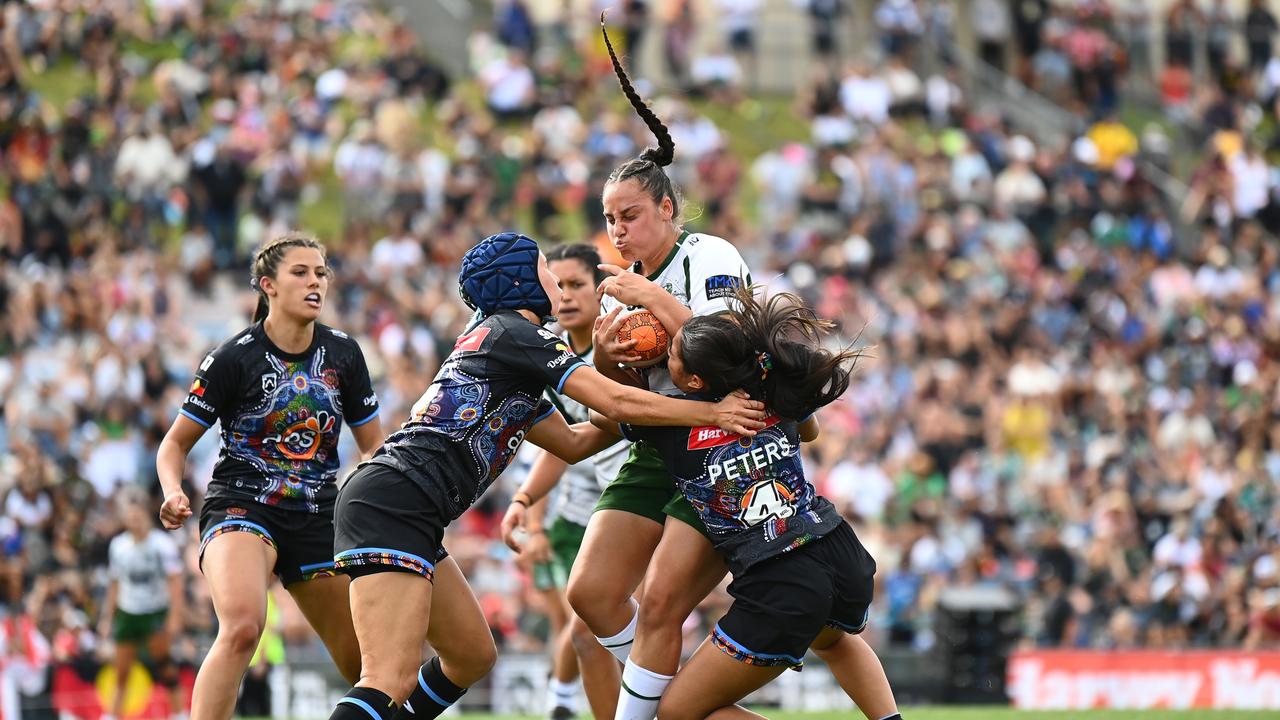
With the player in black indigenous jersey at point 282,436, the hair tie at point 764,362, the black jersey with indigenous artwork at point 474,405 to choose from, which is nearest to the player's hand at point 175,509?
the player in black indigenous jersey at point 282,436

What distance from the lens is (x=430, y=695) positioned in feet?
23.2

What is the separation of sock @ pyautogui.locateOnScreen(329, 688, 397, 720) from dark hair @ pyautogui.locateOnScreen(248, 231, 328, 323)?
2212 millimetres

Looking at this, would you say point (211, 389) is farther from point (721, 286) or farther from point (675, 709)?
point (675, 709)

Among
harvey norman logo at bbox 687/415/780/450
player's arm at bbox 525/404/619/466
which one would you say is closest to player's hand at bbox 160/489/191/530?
player's arm at bbox 525/404/619/466

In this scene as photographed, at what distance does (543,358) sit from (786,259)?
15380 millimetres

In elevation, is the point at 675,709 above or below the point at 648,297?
below

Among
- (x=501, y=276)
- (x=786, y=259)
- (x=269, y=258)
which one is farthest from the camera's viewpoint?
(x=786, y=259)

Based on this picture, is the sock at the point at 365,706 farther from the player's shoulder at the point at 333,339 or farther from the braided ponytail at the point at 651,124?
the braided ponytail at the point at 651,124

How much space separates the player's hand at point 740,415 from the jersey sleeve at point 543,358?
1.78 ft

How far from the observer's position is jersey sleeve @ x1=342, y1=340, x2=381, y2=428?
789 cm

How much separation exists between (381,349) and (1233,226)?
486 inches

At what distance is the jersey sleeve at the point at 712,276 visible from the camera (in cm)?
692

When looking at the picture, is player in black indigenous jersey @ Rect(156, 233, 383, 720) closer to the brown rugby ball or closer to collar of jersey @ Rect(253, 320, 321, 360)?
collar of jersey @ Rect(253, 320, 321, 360)

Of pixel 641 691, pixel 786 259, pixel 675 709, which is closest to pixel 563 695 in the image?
pixel 641 691
